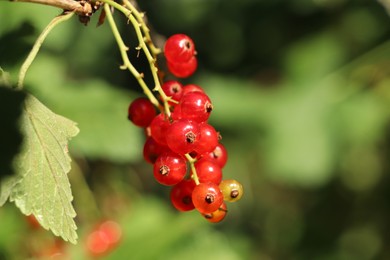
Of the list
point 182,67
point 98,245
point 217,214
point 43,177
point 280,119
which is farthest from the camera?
point 280,119

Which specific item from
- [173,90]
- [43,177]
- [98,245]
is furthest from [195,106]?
[98,245]

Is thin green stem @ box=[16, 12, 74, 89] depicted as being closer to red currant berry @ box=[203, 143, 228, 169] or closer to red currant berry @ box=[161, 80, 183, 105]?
red currant berry @ box=[161, 80, 183, 105]

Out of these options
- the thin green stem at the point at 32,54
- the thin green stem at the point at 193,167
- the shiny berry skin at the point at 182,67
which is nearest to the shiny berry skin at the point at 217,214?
the thin green stem at the point at 193,167

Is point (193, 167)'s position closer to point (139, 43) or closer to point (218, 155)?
point (218, 155)

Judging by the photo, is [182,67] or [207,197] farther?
[182,67]

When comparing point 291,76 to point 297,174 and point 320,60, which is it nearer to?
point 320,60

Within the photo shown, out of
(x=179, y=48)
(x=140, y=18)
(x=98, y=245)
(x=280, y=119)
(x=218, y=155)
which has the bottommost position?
(x=98, y=245)
